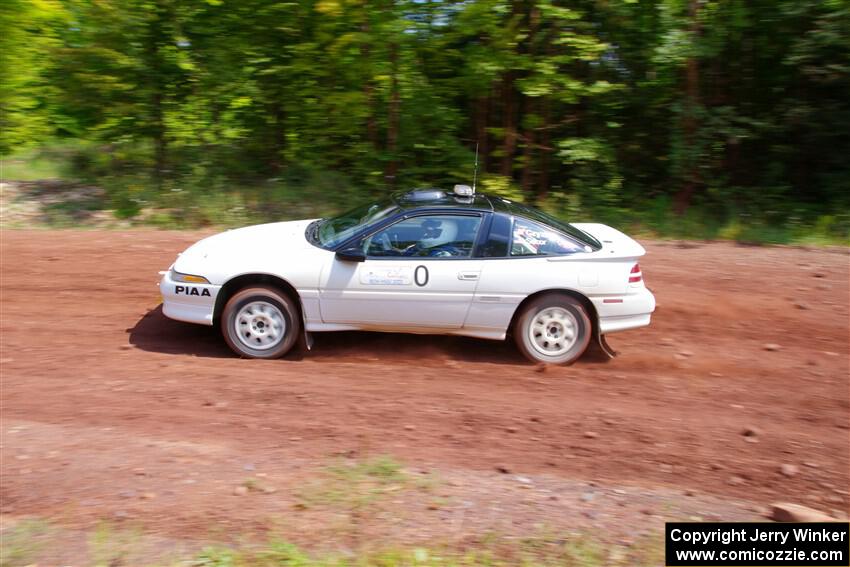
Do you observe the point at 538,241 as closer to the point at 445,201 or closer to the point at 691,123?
the point at 445,201

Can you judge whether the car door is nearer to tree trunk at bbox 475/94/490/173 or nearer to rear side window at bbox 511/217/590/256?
rear side window at bbox 511/217/590/256

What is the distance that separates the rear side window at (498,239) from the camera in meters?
6.54

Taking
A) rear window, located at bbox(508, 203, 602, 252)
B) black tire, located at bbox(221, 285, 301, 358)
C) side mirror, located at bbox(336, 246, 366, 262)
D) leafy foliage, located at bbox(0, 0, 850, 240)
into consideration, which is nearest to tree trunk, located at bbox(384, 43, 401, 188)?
leafy foliage, located at bbox(0, 0, 850, 240)

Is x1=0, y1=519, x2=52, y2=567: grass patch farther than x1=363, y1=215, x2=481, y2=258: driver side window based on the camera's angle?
No

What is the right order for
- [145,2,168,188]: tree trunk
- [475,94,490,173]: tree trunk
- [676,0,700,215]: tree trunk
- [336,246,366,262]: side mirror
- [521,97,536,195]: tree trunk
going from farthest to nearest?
[475,94,490,173]: tree trunk → [521,97,536,195]: tree trunk → [145,2,168,188]: tree trunk → [676,0,700,215]: tree trunk → [336,246,366,262]: side mirror

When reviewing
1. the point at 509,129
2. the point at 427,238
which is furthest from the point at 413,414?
the point at 509,129

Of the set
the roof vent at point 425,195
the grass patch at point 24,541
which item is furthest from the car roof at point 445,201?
the grass patch at point 24,541

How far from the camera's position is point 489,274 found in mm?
6480

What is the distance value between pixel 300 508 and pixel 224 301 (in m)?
2.77

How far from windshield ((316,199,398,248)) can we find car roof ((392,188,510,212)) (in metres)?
0.14

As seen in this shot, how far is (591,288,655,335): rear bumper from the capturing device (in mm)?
6582

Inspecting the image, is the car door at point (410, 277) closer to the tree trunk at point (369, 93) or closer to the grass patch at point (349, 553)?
the grass patch at point (349, 553)

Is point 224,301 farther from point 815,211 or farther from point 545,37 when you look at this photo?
point 815,211

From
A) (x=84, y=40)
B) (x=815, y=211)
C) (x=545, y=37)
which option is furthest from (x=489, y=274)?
(x=84, y=40)
